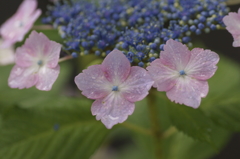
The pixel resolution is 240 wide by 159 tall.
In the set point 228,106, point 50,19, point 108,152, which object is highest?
point 50,19

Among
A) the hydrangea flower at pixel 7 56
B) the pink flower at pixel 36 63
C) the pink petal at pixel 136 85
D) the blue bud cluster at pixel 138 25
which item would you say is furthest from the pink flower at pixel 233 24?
the hydrangea flower at pixel 7 56

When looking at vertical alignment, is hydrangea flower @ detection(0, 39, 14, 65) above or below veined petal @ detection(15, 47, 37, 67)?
below

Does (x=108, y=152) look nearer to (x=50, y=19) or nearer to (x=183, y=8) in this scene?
(x=50, y=19)

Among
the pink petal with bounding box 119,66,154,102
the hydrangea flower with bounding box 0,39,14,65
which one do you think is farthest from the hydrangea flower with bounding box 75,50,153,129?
the hydrangea flower with bounding box 0,39,14,65

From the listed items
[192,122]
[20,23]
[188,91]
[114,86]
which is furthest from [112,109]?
[20,23]

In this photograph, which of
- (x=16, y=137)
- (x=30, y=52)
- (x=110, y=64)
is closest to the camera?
(x=110, y=64)

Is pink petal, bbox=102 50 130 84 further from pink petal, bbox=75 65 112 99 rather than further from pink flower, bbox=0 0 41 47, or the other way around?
pink flower, bbox=0 0 41 47

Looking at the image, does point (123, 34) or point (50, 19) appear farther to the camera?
point (50, 19)

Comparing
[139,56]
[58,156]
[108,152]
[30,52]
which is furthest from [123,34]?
[108,152]
